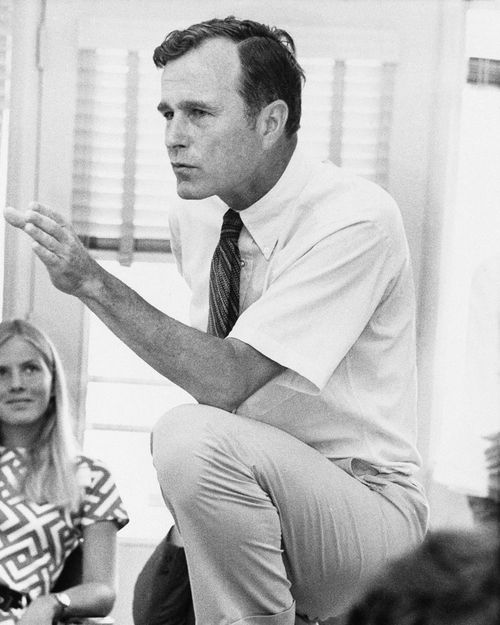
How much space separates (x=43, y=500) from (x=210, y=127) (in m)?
0.87

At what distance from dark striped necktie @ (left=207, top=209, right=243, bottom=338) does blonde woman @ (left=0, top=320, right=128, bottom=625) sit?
1.62 feet

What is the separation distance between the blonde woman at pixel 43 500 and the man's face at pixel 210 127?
666mm

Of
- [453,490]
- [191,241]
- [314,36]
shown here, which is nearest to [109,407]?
[191,241]

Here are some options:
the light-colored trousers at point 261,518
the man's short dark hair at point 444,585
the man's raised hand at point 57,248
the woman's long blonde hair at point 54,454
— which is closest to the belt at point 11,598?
the woman's long blonde hair at point 54,454

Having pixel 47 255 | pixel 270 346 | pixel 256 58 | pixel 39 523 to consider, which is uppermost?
pixel 256 58

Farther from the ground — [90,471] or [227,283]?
[227,283]

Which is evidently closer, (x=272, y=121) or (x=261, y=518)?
(x=261, y=518)

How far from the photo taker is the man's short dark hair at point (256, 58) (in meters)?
2.11

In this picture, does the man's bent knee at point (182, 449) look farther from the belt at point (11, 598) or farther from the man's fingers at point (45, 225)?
the belt at point (11, 598)

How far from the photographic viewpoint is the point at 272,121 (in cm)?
213

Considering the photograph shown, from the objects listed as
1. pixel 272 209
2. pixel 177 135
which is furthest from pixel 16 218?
pixel 272 209

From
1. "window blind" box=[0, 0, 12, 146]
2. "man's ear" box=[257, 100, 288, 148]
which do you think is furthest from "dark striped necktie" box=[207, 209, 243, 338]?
"window blind" box=[0, 0, 12, 146]

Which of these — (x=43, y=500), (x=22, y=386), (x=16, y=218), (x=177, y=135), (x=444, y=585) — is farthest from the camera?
(x=22, y=386)

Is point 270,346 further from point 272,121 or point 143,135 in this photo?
point 143,135
